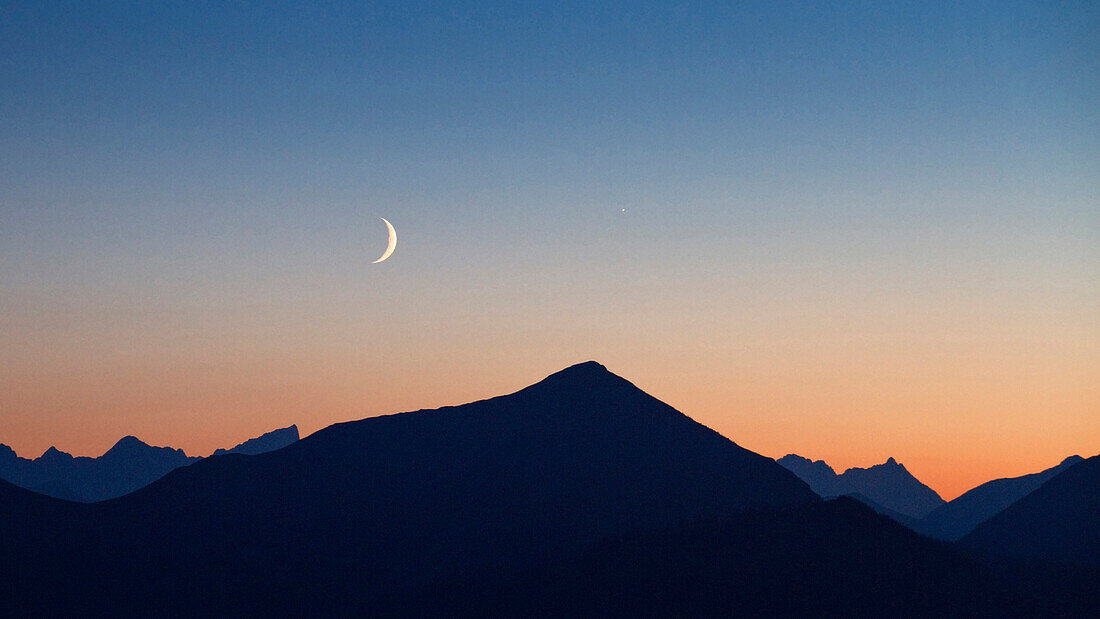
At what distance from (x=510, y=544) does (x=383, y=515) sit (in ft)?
98.8

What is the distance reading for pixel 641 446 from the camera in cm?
19275

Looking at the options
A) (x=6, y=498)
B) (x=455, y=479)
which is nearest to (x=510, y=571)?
(x=455, y=479)

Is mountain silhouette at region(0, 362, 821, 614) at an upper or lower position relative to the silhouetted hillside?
upper

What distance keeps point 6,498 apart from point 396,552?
75.4 m

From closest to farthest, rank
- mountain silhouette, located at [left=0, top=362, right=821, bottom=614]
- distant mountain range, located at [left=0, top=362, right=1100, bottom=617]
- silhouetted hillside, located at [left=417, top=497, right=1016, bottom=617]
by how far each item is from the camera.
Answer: silhouetted hillside, located at [left=417, top=497, right=1016, bottom=617] → distant mountain range, located at [left=0, top=362, right=1100, bottom=617] → mountain silhouette, located at [left=0, top=362, right=821, bottom=614]

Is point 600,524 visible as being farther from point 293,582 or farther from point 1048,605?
point 1048,605

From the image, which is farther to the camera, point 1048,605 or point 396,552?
point 396,552

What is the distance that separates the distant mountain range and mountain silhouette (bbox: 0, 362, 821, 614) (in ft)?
1.34

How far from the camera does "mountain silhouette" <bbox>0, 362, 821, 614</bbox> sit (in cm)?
16125

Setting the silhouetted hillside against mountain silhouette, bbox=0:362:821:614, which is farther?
mountain silhouette, bbox=0:362:821:614

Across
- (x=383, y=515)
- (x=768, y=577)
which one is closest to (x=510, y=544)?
(x=383, y=515)

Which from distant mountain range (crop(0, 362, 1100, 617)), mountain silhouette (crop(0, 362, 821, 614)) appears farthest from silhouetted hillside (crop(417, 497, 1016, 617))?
mountain silhouette (crop(0, 362, 821, 614))

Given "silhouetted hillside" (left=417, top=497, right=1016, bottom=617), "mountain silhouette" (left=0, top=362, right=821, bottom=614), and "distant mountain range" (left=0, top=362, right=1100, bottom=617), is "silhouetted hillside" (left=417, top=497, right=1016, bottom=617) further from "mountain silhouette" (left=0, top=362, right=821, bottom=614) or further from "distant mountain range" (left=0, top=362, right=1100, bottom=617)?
"mountain silhouette" (left=0, top=362, right=821, bottom=614)

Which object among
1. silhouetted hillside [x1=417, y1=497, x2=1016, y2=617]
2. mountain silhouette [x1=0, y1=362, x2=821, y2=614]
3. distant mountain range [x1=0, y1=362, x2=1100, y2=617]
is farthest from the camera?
mountain silhouette [x1=0, y1=362, x2=821, y2=614]
